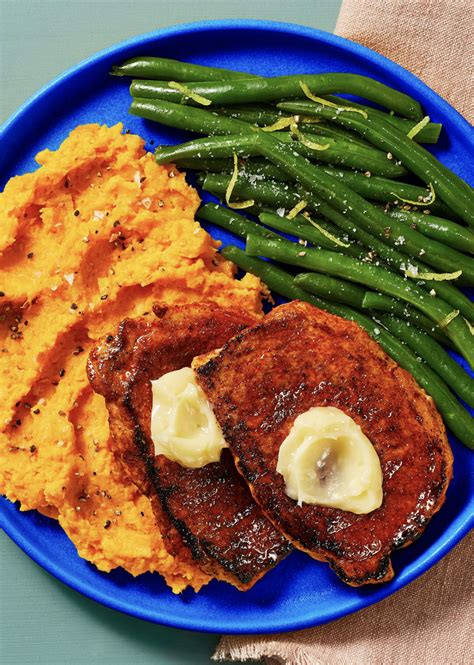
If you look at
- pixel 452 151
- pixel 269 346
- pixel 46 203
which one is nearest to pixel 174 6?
pixel 46 203

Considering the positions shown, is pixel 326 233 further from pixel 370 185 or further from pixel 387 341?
pixel 387 341

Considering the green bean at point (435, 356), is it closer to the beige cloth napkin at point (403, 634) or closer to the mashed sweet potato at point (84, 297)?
the mashed sweet potato at point (84, 297)

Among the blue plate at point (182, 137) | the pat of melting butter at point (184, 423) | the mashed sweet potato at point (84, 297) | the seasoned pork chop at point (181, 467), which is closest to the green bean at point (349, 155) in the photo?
the blue plate at point (182, 137)

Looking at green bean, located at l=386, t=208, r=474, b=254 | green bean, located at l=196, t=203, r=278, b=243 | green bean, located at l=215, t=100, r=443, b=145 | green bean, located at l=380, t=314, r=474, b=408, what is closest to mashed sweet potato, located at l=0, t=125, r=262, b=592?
green bean, located at l=196, t=203, r=278, b=243

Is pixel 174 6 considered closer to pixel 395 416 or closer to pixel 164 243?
pixel 164 243

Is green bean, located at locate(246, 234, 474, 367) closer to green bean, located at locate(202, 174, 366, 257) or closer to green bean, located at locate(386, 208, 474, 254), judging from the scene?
green bean, located at locate(202, 174, 366, 257)

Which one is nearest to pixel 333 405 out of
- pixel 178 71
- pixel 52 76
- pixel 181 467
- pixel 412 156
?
pixel 181 467
